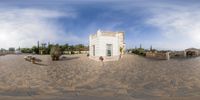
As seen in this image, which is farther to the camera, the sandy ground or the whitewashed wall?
the whitewashed wall

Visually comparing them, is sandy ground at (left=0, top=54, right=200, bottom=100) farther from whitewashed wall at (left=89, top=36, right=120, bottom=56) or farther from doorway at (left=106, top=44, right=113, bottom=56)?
doorway at (left=106, top=44, right=113, bottom=56)

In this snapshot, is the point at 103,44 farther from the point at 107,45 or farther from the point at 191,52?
the point at 191,52

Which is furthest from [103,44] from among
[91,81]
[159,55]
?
[91,81]

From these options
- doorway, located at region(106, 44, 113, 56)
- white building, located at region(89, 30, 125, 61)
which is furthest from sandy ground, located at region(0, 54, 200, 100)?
doorway, located at region(106, 44, 113, 56)

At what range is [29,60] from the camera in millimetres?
24594

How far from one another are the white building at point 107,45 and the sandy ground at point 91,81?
0.81 m

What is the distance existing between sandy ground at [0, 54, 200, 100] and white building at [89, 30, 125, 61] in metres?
0.81

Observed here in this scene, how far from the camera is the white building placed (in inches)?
950

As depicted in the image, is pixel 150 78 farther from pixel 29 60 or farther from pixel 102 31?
pixel 29 60

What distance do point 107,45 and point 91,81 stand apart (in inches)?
364

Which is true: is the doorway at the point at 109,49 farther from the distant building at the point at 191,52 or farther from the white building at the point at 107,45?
the distant building at the point at 191,52

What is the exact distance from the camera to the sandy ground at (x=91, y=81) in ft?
35.8

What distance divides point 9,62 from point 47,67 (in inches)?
165

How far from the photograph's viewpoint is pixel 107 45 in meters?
24.4
